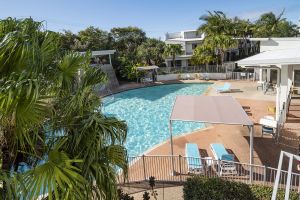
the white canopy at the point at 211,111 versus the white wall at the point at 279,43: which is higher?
the white wall at the point at 279,43

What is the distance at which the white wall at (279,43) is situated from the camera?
24.7 metres

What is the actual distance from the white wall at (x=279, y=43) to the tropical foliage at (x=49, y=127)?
2468cm

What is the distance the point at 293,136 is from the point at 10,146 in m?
13.9

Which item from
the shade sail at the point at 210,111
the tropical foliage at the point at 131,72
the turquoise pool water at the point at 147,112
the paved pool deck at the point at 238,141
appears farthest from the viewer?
the tropical foliage at the point at 131,72

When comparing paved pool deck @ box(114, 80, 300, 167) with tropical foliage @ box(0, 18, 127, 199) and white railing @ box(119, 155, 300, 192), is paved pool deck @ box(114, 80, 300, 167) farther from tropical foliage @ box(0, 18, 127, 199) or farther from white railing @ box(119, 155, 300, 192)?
tropical foliage @ box(0, 18, 127, 199)

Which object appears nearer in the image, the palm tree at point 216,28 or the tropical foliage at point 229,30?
the tropical foliage at point 229,30

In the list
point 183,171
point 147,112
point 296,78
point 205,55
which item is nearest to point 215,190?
point 183,171

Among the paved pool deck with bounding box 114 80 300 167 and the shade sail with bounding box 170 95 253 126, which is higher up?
the shade sail with bounding box 170 95 253 126

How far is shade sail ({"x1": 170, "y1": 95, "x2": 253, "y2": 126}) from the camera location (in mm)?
10680

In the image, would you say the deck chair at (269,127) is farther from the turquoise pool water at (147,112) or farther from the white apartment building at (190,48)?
the white apartment building at (190,48)

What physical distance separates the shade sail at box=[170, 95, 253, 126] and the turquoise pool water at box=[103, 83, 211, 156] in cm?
369

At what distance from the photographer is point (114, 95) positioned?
94.8 ft

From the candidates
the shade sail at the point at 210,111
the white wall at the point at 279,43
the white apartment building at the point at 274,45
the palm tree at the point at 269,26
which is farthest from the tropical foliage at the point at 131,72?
the palm tree at the point at 269,26

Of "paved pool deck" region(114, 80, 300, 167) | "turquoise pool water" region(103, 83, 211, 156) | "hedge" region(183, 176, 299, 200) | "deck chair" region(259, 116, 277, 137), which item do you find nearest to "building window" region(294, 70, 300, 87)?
"paved pool deck" region(114, 80, 300, 167)
